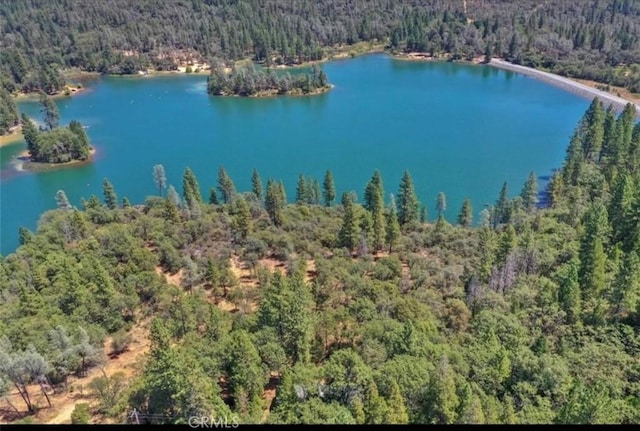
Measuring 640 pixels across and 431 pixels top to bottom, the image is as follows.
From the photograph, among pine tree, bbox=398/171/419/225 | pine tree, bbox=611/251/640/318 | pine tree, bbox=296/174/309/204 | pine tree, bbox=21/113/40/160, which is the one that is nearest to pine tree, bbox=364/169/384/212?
pine tree, bbox=398/171/419/225

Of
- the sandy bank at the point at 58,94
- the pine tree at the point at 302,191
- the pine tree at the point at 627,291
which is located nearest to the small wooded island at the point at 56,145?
the pine tree at the point at 302,191

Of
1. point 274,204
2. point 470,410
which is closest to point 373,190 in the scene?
point 274,204

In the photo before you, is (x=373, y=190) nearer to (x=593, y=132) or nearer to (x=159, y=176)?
(x=159, y=176)

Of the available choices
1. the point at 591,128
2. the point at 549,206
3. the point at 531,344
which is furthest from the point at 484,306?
the point at 591,128

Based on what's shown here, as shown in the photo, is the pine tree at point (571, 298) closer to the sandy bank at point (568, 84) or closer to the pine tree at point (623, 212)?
the pine tree at point (623, 212)

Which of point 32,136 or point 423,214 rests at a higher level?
point 32,136

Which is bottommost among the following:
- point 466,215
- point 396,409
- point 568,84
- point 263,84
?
point 466,215

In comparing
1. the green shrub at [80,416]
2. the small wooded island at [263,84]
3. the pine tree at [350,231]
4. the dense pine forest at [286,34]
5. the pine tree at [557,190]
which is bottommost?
the pine tree at [557,190]

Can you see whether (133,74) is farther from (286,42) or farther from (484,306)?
(484,306)
